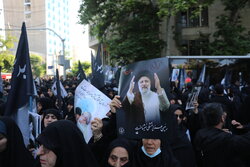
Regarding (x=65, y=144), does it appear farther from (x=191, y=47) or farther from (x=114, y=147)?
(x=191, y=47)

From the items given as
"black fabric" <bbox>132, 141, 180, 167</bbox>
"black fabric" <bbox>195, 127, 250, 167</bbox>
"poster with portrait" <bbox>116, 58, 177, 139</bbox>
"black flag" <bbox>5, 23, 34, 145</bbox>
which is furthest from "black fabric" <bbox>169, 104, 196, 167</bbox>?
"black flag" <bbox>5, 23, 34, 145</bbox>

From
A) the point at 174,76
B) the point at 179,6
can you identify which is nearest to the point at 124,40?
the point at 179,6

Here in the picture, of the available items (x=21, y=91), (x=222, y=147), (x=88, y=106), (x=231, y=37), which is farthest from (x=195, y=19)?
(x=222, y=147)

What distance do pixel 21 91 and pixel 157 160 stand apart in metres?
1.83

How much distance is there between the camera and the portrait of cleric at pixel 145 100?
285 centimetres

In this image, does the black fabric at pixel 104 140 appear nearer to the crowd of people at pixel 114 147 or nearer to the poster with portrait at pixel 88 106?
the crowd of people at pixel 114 147

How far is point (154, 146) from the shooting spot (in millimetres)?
2918

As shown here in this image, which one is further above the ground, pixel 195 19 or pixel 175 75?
pixel 195 19

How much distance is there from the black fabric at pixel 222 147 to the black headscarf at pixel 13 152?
68.1 inches

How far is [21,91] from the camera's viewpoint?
3.65 m

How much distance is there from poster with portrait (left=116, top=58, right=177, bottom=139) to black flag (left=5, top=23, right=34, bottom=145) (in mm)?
1266

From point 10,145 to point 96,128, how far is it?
112cm

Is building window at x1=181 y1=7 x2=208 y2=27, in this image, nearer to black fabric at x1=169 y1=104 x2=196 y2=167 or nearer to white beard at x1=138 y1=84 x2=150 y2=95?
black fabric at x1=169 y1=104 x2=196 y2=167

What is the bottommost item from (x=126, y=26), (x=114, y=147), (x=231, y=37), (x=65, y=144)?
(x=114, y=147)
